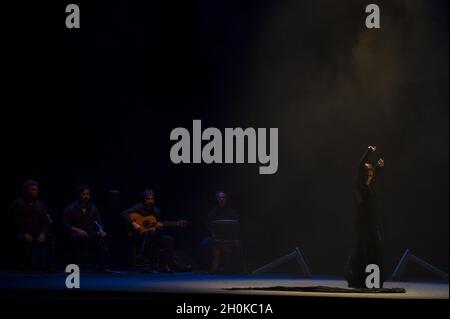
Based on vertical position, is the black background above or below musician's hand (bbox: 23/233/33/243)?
above

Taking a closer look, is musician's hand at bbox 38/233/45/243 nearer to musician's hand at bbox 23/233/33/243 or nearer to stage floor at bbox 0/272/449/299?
musician's hand at bbox 23/233/33/243

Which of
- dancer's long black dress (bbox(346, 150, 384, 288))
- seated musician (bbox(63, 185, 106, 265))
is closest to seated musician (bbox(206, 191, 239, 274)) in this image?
seated musician (bbox(63, 185, 106, 265))

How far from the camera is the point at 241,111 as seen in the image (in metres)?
13.9

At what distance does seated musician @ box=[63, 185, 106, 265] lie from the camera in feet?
42.8

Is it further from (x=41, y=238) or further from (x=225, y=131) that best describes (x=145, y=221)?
(x=225, y=131)

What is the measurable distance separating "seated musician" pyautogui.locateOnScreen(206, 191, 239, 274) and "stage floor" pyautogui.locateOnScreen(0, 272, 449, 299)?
343mm

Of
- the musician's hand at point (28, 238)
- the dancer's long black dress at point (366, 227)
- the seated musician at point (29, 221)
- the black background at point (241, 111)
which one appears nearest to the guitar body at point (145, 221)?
the black background at point (241, 111)

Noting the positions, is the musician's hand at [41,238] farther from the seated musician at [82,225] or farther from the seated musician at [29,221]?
the seated musician at [82,225]

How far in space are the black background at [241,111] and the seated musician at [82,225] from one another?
762mm

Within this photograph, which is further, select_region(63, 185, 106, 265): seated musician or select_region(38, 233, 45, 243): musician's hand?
select_region(63, 185, 106, 265): seated musician

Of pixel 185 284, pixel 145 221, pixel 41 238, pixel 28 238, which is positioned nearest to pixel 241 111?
pixel 145 221

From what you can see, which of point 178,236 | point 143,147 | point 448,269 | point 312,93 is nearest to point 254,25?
point 312,93

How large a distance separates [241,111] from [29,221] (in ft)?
10.9

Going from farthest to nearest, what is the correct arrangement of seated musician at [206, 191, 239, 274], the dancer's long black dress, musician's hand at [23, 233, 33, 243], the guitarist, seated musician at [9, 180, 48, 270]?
seated musician at [206, 191, 239, 274] → the guitarist → seated musician at [9, 180, 48, 270] → musician's hand at [23, 233, 33, 243] → the dancer's long black dress
